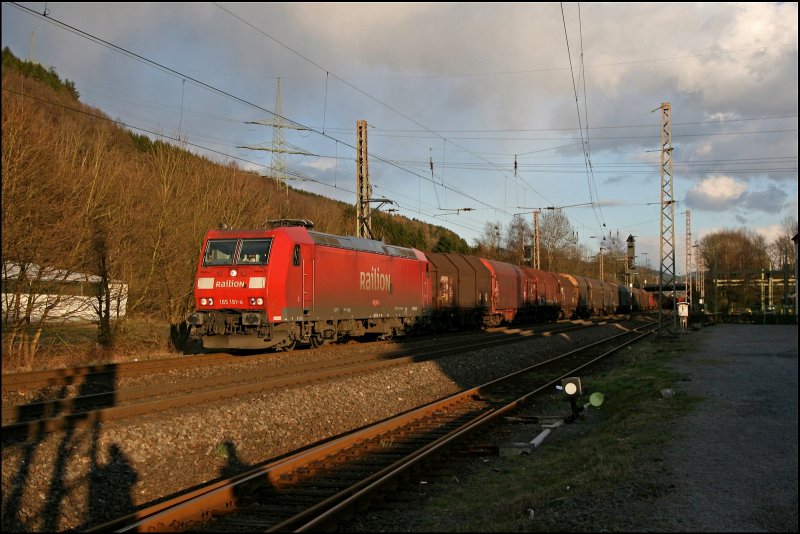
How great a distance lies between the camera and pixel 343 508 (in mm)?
6406

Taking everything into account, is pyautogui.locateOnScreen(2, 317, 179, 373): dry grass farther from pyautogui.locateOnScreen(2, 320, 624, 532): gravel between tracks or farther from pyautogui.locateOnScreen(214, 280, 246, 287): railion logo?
pyautogui.locateOnScreen(2, 320, 624, 532): gravel between tracks

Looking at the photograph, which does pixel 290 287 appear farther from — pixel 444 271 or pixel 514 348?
pixel 444 271

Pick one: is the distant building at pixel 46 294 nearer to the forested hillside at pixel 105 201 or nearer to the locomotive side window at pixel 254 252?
the forested hillside at pixel 105 201

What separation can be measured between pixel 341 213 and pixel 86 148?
2857 cm

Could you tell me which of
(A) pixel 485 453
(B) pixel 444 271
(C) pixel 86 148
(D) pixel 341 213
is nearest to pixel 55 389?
(A) pixel 485 453

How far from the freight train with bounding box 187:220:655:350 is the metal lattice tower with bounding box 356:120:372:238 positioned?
3.40 m

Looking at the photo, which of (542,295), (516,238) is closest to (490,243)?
(516,238)

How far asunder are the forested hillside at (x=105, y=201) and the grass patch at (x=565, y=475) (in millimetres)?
9609

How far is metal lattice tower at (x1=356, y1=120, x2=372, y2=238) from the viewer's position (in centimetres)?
2934

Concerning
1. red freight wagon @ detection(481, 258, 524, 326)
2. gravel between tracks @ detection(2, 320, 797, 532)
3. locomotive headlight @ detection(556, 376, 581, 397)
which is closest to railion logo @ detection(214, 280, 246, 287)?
gravel between tracks @ detection(2, 320, 797, 532)

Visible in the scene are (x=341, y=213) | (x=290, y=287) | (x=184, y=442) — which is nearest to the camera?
(x=184, y=442)

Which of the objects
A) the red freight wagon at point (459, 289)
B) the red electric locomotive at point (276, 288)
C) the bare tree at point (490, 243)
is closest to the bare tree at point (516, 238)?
the bare tree at point (490, 243)

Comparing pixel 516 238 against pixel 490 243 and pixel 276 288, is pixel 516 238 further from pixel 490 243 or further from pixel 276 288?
pixel 276 288

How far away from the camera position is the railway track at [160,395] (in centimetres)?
873
